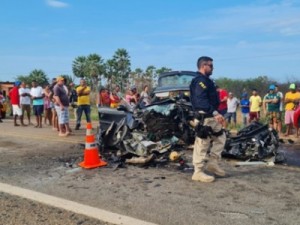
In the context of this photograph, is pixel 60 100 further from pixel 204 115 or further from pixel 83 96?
pixel 204 115

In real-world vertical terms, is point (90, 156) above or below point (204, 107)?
below

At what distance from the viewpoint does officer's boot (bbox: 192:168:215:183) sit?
5.95 m

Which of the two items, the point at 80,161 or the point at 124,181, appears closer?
the point at 124,181

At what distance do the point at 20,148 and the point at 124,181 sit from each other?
14.0ft

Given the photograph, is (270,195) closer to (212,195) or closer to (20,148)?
(212,195)

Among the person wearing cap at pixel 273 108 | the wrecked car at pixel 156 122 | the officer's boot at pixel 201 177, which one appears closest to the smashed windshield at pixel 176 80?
the person wearing cap at pixel 273 108

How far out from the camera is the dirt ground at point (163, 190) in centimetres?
455

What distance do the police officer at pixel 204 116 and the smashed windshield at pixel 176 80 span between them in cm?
638

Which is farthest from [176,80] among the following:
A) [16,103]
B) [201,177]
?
[201,177]

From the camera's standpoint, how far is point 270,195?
5.30 m

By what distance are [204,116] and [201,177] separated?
91 centimetres

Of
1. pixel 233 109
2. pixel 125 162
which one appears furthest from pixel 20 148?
pixel 233 109

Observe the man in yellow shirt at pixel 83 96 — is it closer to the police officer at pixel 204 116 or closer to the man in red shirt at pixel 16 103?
the man in red shirt at pixel 16 103

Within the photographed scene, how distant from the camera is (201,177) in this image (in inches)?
236
